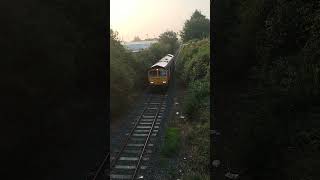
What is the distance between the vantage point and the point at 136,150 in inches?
592

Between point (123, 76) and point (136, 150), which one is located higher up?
point (123, 76)

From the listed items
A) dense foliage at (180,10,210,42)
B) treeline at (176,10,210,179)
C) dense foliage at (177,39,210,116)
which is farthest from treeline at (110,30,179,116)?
dense foliage at (180,10,210,42)

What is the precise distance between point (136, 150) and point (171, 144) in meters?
1.43

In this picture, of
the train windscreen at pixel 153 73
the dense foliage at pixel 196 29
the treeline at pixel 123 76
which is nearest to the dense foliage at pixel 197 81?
the train windscreen at pixel 153 73
